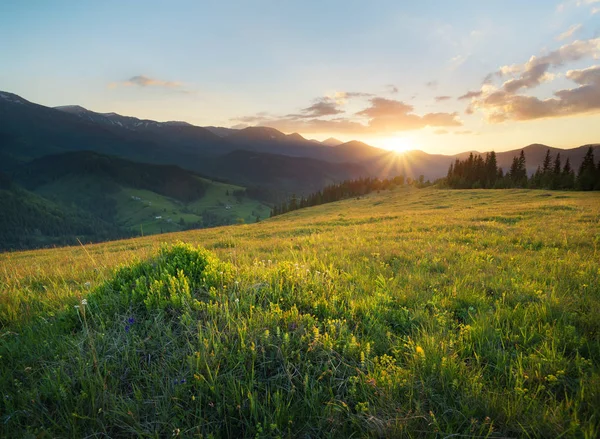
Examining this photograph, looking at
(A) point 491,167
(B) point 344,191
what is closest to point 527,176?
(A) point 491,167

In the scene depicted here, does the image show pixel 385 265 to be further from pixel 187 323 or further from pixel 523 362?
pixel 187 323

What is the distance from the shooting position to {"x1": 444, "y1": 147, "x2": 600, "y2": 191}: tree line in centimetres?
6678

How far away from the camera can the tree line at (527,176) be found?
66775 millimetres

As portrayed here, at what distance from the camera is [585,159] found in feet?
246

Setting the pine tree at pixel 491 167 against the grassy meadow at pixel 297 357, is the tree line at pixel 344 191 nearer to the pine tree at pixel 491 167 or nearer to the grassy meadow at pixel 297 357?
the pine tree at pixel 491 167

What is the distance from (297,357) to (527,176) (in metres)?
111

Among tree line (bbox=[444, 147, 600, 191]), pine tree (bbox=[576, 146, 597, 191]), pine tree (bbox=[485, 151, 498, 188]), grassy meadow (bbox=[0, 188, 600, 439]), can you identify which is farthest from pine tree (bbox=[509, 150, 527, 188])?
grassy meadow (bbox=[0, 188, 600, 439])

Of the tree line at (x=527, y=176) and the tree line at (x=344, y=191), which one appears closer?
the tree line at (x=527, y=176)

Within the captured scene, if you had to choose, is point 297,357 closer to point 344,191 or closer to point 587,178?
point 587,178

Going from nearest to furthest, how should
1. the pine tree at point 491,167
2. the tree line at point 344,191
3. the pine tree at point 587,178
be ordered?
the pine tree at point 587,178, the pine tree at point 491,167, the tree line at point 344,191

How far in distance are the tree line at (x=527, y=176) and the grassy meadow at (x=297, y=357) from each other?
86201mm

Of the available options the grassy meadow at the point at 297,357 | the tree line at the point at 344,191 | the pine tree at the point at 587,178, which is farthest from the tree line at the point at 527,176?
the grassy meadow at the point at 297,357

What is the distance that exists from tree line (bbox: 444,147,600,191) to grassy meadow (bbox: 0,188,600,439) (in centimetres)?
8620

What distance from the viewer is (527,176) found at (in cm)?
8738
